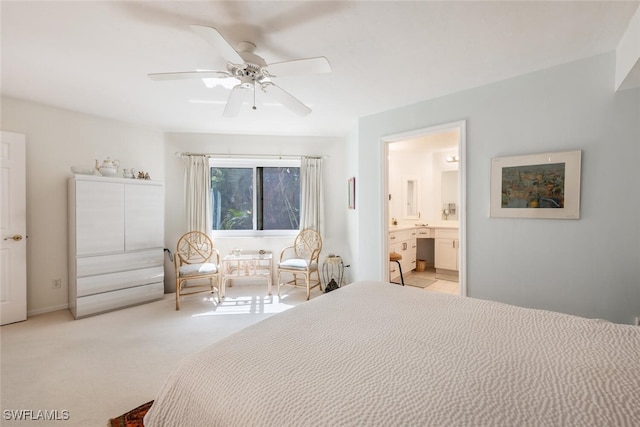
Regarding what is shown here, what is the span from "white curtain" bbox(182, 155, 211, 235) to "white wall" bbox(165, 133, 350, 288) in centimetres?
15

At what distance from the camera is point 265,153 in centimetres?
452

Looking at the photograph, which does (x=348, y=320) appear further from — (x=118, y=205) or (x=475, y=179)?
(x=118, y=205)

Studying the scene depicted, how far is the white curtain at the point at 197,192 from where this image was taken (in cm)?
422

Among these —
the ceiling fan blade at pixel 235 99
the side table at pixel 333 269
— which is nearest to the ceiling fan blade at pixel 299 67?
the ceiling fan blade at pixel 235 99

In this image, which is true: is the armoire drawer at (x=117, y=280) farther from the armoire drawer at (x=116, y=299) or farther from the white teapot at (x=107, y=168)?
the white teapot at (x=107, y=168)

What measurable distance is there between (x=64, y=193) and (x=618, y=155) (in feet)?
18.8

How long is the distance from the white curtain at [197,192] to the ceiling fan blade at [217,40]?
2.90m

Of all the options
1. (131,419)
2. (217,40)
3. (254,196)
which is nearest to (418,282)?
(254,196)

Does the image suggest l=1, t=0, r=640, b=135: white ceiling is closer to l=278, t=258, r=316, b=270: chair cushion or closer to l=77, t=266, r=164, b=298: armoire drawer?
l=77, t=266, r=164, b=298: armoire drawer

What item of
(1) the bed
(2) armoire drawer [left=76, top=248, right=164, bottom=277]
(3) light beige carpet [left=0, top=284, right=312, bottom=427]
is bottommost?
(3) light beige carpet [left=0, top=284, right=312, bottom=427]

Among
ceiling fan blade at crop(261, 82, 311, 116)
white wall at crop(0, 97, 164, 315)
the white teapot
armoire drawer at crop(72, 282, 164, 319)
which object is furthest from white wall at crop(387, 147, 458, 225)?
white wall at crop(0, 97, 164, 315)

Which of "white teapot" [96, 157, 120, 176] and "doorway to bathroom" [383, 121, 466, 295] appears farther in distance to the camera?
"doorway to bathroom" [383, 121, 466, 295]

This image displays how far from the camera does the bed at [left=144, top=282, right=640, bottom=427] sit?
75 centimetres

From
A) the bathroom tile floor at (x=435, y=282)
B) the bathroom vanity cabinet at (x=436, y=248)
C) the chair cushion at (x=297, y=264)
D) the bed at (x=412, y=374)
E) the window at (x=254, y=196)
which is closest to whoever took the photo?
the bed at (x=412, y=374)
